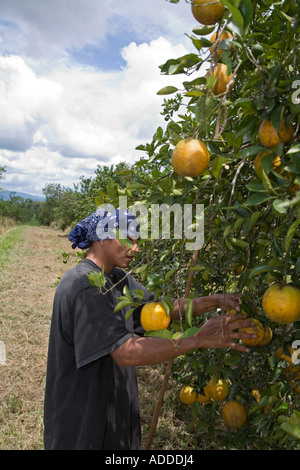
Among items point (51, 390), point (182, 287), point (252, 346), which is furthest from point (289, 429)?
point (182, 287)

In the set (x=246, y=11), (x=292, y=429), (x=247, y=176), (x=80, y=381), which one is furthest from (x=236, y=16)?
(x=80, y=381)

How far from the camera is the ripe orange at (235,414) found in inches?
60.9

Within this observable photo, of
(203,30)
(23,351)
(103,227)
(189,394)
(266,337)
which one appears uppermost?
(203,30)

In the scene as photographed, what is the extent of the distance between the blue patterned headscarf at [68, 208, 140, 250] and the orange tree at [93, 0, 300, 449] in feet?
0.53

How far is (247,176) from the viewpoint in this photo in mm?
1306

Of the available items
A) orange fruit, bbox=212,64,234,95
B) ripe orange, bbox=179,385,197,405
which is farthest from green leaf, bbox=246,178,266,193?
ripe orange, bbox=179,385,197,405

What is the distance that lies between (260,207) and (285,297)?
34 centimetres

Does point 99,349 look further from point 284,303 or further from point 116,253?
point 284,303

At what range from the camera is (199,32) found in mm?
1013

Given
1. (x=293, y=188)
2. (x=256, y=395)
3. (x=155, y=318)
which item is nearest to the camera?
(x=293, y=188)

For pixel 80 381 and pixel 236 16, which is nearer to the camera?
pixel 236 16

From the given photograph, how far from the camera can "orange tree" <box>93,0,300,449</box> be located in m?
0.91

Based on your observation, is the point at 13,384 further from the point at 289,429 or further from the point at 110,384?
the point at 289,429

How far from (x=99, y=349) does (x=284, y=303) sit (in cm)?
78
